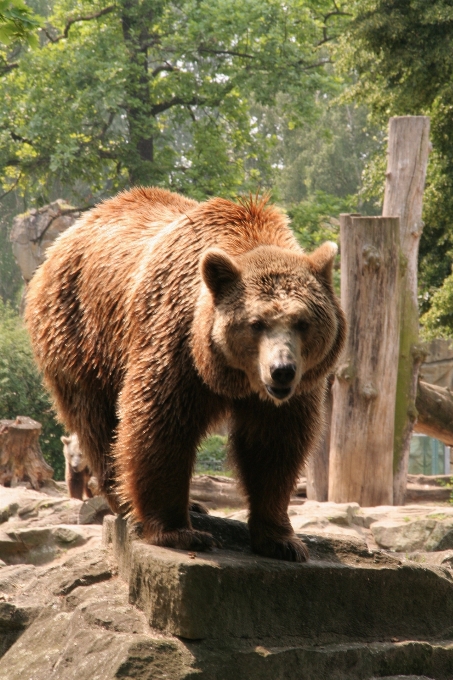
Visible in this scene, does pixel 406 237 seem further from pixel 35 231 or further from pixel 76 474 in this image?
pixel 35 231

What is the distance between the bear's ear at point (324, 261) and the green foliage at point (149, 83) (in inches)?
526

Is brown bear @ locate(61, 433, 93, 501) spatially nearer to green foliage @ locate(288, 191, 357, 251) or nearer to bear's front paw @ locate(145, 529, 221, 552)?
green foliage @ locate(288, 191, 357, 251)

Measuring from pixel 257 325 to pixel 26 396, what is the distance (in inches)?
554

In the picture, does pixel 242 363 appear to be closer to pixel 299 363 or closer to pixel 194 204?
pixel 299 363

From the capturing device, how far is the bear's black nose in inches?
129

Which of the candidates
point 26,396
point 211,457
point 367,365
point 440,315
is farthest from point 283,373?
point 211,457

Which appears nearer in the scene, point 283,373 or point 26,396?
point 283,373

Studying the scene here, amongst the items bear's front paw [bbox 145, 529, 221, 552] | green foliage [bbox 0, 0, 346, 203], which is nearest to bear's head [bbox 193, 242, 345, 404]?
bear's front paw [bbox 145, 529, 221, 552]

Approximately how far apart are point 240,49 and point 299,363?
1596 centimetres

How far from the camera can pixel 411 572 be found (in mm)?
4188

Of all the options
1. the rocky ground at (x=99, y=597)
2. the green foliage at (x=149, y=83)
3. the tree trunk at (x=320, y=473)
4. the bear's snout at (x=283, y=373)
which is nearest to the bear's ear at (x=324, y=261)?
the bear's snout at (x=283, y=373)

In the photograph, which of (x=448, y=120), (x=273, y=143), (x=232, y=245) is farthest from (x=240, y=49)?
(x=232, y=245)

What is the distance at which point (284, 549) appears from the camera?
4.05 metres

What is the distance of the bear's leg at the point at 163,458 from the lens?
3787mm
